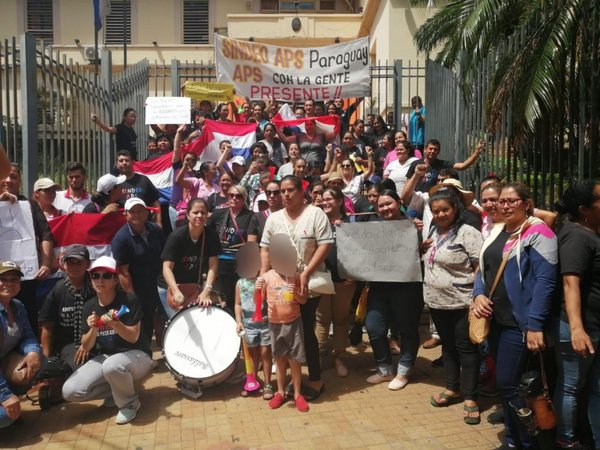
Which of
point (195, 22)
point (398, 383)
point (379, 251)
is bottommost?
point (398, 383)

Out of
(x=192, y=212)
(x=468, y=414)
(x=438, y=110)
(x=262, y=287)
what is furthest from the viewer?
(x=438, y=110)

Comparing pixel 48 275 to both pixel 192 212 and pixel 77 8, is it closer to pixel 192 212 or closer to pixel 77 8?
pixel 192 212

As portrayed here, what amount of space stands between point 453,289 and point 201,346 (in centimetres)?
234

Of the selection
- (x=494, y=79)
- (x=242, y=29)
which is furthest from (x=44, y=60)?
(x=242, y=29)

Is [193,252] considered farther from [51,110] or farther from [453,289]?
[51,110]

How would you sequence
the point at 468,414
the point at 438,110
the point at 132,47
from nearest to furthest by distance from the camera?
the point at 468,414 → the point at 438,110 → the point at 132,47

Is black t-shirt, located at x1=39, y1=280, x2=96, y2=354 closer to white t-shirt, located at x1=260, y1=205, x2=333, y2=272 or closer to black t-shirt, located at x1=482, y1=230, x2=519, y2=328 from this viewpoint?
white t-shirt, located at x1=260, y1=205, x2=333, y2=272

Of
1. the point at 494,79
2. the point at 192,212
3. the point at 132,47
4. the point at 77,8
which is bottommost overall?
the point at 192,212

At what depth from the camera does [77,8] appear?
28.7 m

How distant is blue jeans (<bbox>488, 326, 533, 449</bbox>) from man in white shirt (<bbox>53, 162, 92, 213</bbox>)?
479cm

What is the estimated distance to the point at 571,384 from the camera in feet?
12.9

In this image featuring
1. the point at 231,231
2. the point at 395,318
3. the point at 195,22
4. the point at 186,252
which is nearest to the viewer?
the point at 395,318

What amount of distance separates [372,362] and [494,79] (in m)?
3.57

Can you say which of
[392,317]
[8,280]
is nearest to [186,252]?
[8,280]
